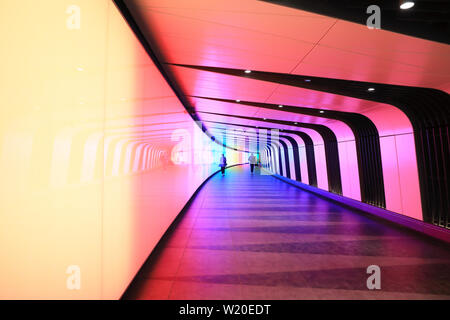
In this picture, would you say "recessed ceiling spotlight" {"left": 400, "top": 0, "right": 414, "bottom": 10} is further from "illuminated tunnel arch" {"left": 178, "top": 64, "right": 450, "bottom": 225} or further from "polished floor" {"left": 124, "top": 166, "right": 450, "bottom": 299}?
"polished floor" {"left": 124, "top": 166, "right": 450, "bottom": 299}

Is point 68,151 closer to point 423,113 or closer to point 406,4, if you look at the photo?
point 406,4

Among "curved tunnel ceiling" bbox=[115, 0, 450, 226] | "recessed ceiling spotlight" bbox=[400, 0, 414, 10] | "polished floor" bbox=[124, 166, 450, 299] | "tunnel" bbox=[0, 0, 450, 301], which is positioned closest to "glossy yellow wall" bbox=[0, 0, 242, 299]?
"tunnel" bbox=[0, 0, 450, 301]

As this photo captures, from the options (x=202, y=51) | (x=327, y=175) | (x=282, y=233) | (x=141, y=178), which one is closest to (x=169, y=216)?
(x=141, y=178)

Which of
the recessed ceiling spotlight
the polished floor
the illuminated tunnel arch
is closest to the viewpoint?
the recessed ceiling spotlight

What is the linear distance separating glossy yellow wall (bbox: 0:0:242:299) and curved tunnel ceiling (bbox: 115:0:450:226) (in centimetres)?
96

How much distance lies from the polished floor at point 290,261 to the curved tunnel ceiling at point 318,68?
6.88 feet

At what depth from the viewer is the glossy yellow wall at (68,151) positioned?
1.46 meters

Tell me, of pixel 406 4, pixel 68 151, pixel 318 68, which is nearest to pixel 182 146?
pixel 318 68

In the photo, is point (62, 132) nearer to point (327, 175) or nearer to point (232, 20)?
point (232, 20)

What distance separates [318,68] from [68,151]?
449 centimetres

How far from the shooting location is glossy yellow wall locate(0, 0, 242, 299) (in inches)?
57.6

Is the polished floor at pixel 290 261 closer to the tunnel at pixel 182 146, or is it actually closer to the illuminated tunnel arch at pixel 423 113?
the tunnel at pixel 182 146

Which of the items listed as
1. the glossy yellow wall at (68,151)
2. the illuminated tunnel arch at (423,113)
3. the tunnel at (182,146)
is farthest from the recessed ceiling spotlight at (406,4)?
the glossy yellow wall at (68,151)

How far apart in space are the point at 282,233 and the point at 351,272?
2109 millimetres
